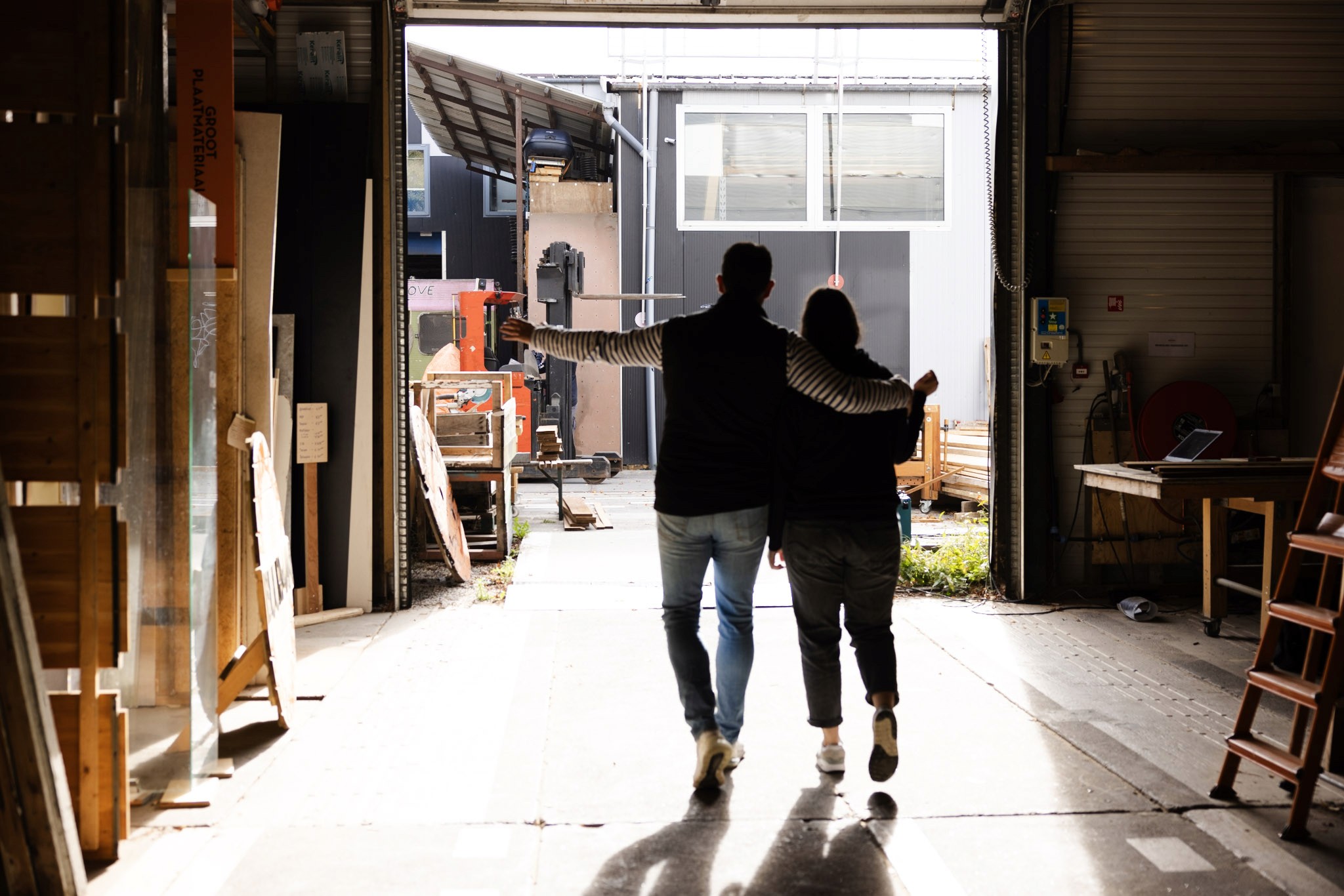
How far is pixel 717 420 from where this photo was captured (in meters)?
3.58

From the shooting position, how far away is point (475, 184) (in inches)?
831

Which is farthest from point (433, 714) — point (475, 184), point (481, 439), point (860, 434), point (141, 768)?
point (475, 184)

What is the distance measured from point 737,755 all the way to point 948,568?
4.16m

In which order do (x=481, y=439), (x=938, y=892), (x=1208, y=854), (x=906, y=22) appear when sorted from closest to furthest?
(x=938, y=892) → (x=1208, y=854) → (x=906, y=22) → (x=481, y=439)

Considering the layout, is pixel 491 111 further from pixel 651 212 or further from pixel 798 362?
pixel 798 362

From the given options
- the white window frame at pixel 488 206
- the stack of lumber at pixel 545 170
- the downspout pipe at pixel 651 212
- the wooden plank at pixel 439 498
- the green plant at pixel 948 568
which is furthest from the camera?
the white window frame at pixel 488 206

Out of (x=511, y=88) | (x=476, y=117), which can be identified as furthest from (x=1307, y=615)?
(x=476, y=117)

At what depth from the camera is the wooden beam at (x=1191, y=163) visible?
700 centimetres

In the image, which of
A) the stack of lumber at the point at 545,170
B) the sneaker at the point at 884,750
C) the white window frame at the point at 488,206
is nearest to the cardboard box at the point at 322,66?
the sneaker at the point at 884,750

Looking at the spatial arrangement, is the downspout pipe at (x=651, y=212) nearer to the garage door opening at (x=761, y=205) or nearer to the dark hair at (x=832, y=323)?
the garage door opening at (x=761, y=205)

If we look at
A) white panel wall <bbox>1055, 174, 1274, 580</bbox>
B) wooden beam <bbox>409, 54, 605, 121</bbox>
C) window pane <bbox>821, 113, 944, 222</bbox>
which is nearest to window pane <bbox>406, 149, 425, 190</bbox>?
wooden beam <bbox>409, 54, 605, 121</bbox>

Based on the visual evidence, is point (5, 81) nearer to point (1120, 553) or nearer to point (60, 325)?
point (60, 325)

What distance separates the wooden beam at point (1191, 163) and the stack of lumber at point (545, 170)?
11823mm

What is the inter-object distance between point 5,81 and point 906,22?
218 inches
